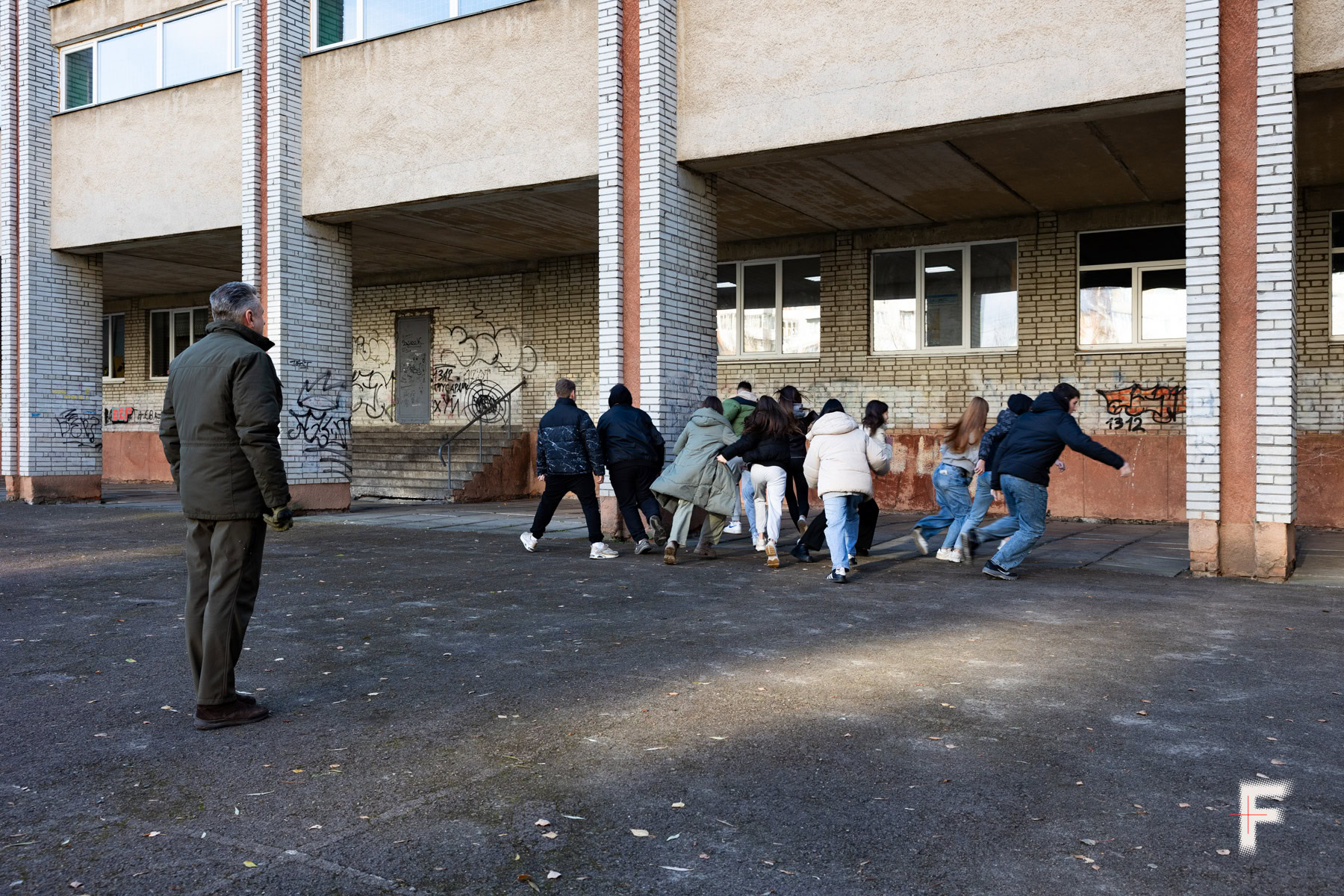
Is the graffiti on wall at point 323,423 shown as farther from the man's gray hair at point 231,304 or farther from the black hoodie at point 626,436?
the man's gray hair at point 231,304

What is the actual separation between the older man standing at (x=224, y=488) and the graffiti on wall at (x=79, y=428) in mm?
16041

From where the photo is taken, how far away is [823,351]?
16.7 meters

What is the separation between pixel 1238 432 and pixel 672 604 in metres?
5.27

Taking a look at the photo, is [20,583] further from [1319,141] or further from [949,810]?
[1319,141]

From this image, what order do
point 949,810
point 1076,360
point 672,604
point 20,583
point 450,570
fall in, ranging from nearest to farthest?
point 949,810 < point 672,604 < point 20,583 < point 450,570 < point 1076,360

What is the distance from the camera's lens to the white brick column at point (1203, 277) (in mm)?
9047

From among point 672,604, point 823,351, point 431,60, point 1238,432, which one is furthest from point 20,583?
point 823,351

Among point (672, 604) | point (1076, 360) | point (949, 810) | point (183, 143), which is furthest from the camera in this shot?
point (183, 143)

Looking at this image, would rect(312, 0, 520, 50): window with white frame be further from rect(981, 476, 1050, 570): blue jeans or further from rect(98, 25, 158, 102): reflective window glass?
rect(981, 476, 1050, 570): blue jeans

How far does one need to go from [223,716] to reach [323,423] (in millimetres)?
11274

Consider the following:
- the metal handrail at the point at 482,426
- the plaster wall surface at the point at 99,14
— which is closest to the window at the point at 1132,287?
the metal handrail at the point at 482,426

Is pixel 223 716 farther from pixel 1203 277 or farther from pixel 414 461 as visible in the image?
pixel 414 461

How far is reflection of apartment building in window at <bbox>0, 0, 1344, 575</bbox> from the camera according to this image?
912 centimetres

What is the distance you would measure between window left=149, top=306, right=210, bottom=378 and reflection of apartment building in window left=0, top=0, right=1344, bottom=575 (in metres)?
2.31
